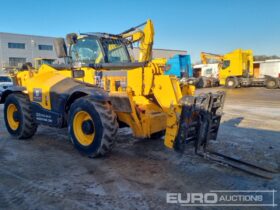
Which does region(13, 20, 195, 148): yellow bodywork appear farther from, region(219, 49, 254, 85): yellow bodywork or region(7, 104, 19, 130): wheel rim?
region(219, 49, 254, 85): yellow bodywork

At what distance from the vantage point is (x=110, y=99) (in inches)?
193

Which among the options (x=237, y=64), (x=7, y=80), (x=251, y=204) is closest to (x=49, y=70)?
(x=251, y=204)

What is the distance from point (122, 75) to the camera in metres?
5.23

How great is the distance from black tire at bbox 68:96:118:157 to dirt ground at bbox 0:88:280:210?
25cm

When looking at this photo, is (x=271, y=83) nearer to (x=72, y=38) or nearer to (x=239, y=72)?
(x=239, y=72)

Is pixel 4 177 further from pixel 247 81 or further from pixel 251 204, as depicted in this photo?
pixel 247 81

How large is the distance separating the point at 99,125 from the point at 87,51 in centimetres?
201

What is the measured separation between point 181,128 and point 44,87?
3.34 meters

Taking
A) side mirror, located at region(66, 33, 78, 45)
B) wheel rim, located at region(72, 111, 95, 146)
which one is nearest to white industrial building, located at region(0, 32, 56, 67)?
side mirror, located at region(66, 33, 78, 45)

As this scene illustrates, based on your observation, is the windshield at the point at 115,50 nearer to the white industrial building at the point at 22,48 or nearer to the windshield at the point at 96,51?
the windshield at the point at 96,51

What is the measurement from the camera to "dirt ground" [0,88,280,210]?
11.5ft

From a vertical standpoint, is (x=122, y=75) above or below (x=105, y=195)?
above

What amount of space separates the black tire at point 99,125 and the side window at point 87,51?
1.16m

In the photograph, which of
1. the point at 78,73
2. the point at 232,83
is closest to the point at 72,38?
the point at 78,73
